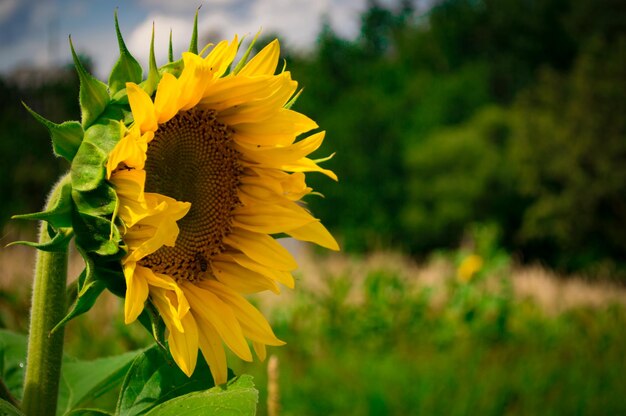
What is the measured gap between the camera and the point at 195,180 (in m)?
0.95

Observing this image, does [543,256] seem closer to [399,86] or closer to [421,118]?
[421,118]

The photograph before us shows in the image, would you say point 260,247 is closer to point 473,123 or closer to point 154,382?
point 154,382

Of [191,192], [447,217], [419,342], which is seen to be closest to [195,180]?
[191,192]

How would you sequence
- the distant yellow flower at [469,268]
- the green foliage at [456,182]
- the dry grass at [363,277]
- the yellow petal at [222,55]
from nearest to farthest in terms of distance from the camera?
the yellow petal at [222,55], the dry grass at [363,277], the distant yellow flower at [469,268], the green foliage at [456,182]

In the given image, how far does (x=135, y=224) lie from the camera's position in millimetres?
794

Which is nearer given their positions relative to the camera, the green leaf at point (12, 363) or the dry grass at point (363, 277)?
the green leaf at point (12, 363)

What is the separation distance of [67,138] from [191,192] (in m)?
0.19

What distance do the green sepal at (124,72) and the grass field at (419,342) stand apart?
194 centimetres

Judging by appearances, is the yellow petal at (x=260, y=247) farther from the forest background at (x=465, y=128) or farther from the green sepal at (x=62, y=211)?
the forest background at (x=465, y=128)

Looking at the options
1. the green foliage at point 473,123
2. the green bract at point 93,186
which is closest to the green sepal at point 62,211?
the green bract at point 93,186

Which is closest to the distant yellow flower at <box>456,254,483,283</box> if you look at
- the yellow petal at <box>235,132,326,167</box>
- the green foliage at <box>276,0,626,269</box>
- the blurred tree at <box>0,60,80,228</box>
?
the yellow petal at <box>235,132,326,167</box>

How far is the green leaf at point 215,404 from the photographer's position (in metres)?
0.72

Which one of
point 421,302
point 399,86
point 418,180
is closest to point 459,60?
point 399,86

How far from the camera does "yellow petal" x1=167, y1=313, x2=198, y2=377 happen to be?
0.81m
